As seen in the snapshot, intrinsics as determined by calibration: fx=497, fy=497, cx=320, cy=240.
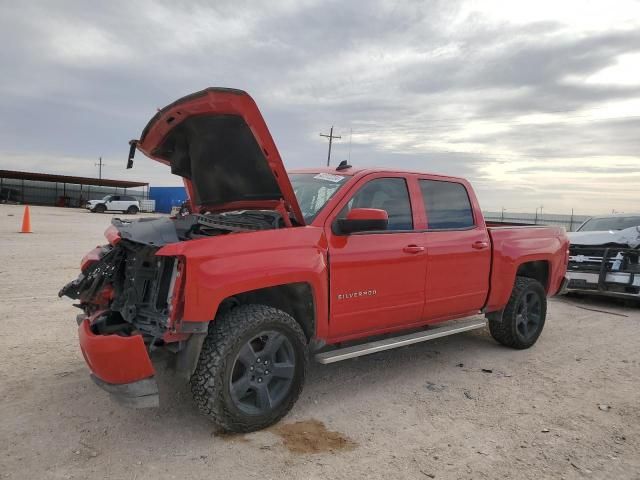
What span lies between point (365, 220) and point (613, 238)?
22.0 ft

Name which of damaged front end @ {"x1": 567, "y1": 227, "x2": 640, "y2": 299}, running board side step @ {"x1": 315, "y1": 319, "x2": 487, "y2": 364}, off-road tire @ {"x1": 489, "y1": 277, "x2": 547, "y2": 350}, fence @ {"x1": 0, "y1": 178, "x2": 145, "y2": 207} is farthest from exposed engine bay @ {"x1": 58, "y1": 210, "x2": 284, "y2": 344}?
fence @ {"x1": 0, "y1": 178, "x2": 145, "y2": 207}

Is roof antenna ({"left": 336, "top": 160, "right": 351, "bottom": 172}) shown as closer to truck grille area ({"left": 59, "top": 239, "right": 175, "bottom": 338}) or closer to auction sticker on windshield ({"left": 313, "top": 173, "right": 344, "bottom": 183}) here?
auction sticker on windshield ({"left": 313, "top": 173, "right": 344, "bottom": 183})

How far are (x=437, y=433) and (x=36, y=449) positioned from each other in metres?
2.66

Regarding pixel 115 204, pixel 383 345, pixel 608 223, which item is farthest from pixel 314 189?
pixel 115 204

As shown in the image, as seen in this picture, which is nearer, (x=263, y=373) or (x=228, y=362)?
(x=228, y=362)

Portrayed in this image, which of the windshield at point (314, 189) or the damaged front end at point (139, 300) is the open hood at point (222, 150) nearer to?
the damaged front end at point (139, 300)

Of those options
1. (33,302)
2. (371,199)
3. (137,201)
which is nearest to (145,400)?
(371,199)

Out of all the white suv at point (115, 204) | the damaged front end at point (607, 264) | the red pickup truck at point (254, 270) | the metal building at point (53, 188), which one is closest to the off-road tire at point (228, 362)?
the red pickup truck at point (254, 270)

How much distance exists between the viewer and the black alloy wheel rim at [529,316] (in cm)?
571

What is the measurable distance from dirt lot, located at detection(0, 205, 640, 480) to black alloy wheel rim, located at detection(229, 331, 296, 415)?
22cm

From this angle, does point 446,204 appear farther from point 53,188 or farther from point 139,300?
point 53,188

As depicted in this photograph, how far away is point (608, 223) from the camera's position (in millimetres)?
10117

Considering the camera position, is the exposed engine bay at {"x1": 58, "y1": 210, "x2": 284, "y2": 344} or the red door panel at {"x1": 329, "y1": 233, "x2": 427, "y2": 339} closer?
the exposed engine bay at {"x1": 58, "y1": 210, "x2": 284, "y2": 344}

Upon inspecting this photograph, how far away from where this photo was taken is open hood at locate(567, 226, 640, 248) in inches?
329
